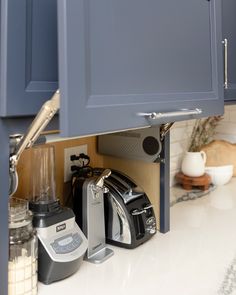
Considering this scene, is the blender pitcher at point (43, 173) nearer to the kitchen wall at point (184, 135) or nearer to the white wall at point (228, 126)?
the kitchen wall at point (184, 135)

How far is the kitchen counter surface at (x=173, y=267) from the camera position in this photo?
3.14 feet

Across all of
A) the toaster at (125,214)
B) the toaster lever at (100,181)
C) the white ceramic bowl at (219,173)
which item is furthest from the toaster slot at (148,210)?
the white ceramic bowl at (219,173)

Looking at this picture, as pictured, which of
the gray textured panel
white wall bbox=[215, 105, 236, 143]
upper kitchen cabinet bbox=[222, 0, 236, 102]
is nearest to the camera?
the gray textured panel

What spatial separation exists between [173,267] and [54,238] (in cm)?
38

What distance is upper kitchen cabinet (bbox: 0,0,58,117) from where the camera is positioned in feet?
2.30

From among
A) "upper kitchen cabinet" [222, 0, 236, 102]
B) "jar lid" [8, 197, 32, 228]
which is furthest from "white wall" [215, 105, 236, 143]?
"jar lid" [8, 197, 32, 228]

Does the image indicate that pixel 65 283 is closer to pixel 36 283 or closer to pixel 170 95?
pixel 36 283

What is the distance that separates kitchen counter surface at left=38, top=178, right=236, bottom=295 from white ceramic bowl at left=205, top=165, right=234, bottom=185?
0.61 meters

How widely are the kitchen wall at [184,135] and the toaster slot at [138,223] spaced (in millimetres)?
859

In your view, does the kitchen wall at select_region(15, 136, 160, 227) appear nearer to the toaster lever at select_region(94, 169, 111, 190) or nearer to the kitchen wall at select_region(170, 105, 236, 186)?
the toaster lever at select_region(94, 169, 111, 190)

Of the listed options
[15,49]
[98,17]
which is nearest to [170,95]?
[98,17]

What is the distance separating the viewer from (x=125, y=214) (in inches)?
45.7

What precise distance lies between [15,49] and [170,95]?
1.40 feet

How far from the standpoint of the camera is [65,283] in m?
0.97
